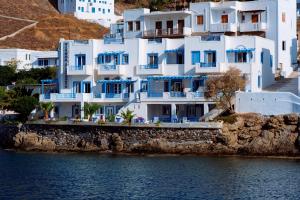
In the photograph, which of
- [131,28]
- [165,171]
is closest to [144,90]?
[131,28]

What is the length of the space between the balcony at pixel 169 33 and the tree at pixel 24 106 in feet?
46.6

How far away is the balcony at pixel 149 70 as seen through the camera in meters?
72.3

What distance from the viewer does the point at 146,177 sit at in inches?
2016

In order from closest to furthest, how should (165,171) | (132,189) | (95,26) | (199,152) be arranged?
(132,189) → (165,171) → (199,152) → (95,26)

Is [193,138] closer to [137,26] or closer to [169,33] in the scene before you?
[169,33]

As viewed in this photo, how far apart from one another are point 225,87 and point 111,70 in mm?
13443

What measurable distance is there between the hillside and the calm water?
208 feet

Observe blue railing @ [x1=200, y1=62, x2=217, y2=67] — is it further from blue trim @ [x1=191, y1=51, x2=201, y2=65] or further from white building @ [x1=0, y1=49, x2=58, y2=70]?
white building @ [x1=0, y1=49, x2=58, y2=70]

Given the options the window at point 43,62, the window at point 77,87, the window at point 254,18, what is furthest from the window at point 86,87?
the window at point 43,62

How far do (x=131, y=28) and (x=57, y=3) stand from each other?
73.4 m

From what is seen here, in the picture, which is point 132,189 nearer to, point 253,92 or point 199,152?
point 199,152

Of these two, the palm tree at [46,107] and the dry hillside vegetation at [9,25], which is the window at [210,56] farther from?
the dry hillside vegetation at [9,25]

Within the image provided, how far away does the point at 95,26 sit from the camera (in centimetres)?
13650

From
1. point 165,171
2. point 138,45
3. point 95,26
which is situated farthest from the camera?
point 95,26
